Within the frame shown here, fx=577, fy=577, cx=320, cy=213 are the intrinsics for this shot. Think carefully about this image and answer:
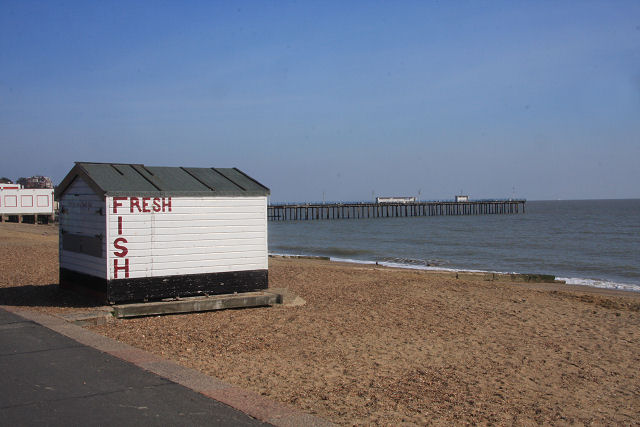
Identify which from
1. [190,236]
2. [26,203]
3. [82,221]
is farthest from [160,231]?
[26,203]

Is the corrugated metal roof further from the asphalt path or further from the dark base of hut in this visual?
the asphalt path

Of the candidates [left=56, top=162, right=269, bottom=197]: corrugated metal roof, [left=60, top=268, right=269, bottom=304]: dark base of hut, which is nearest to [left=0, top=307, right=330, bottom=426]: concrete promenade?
[left=60, top=268, right=269, bottom=304]: dark base of hut

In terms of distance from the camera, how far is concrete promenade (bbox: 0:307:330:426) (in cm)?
478

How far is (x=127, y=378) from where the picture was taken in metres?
5.89

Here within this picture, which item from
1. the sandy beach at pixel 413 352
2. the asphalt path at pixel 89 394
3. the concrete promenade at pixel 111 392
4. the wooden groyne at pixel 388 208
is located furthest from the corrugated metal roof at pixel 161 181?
the wooden groyne at pixel 388 208

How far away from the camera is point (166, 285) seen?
9969mm

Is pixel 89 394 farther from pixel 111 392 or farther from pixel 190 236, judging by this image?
pixel 190 236

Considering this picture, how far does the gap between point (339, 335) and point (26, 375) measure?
4513 mm

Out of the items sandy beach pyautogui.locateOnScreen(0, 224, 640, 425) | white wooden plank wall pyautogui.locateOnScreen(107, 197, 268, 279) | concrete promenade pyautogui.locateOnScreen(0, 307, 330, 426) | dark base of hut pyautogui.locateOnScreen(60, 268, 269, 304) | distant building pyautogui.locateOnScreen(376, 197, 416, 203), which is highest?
distant building pyautogui.locateOnScreen(376, 197, 416, 203)

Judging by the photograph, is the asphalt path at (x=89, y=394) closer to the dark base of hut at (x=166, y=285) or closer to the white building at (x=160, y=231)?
the dark base of hut at (x=166, y=285)

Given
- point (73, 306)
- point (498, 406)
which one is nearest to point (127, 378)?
point (498, 406)

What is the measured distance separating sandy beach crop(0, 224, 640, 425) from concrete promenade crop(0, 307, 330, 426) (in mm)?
465

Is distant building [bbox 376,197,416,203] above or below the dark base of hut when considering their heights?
above

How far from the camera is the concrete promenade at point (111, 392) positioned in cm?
478
